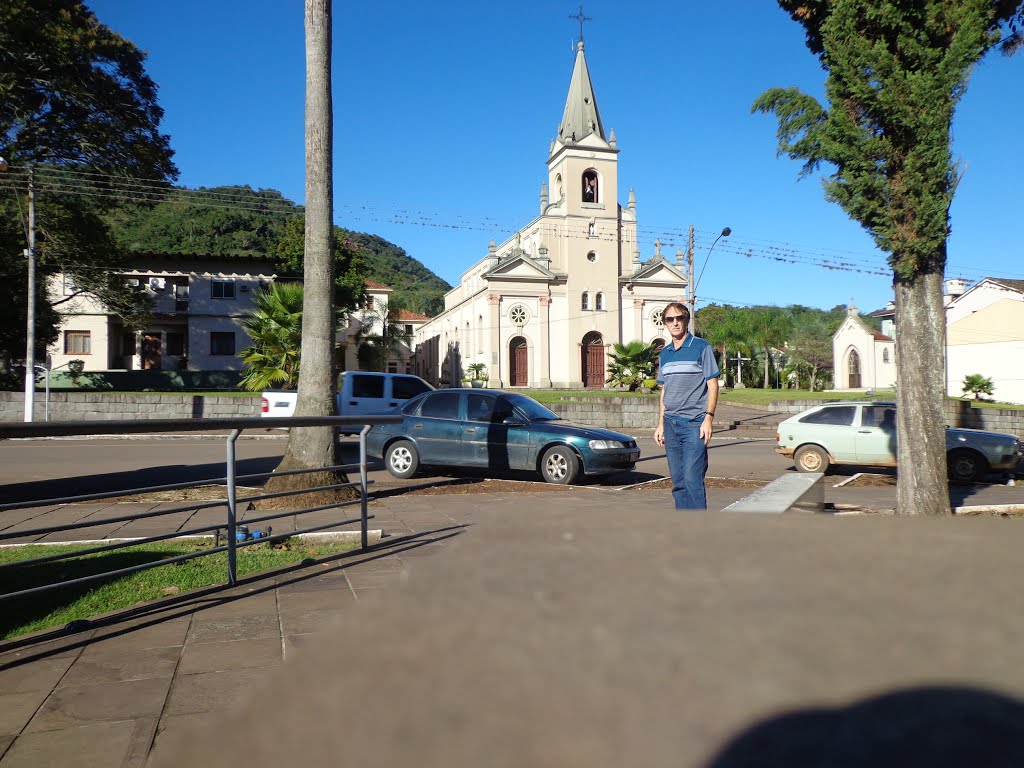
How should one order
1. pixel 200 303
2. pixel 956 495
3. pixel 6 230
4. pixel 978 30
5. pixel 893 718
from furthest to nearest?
pixel 200 303
pixel 6 230
pixel 956 495
pixel 978 30
pixel 893 718

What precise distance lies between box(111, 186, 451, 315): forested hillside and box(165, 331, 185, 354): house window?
498 cm

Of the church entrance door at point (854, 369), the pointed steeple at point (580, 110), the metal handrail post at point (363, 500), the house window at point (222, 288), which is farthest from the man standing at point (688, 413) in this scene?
the church entrance door at point (854, 369)

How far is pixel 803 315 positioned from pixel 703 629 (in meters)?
115

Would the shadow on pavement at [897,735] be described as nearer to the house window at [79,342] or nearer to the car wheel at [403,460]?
the car wheel at [403,460]

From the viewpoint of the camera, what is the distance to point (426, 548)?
20.4 ft

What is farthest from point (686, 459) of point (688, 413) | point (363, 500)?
point (363, 500)

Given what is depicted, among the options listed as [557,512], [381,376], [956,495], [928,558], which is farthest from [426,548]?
[381,376]

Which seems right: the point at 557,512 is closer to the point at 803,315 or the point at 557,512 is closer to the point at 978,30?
the point at 978,30

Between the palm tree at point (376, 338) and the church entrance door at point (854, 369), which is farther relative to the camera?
the church entrance door at point (854, 369)

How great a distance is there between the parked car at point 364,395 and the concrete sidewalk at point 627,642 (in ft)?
60.4

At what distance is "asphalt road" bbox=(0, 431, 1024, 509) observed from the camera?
10719mm

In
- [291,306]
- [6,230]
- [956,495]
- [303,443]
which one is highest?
[6,230]

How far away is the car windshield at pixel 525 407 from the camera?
1191cm

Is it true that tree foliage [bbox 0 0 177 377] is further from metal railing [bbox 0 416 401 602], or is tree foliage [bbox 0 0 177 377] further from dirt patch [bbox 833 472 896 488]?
dirt patch [bbox 833 472 896 488]
